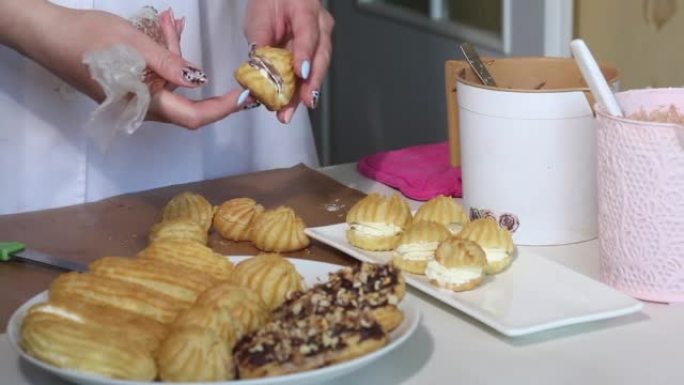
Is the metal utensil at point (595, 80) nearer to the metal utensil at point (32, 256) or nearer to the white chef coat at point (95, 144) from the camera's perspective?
the metal utensil at point (32, 256)

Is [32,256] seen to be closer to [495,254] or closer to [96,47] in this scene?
[96,47]

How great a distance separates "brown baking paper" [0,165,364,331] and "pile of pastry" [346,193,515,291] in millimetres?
47

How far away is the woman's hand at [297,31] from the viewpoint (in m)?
1.22

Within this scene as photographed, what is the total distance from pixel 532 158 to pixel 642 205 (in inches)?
6.3

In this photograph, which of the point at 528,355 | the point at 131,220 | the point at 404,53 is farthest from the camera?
the point at 404,53

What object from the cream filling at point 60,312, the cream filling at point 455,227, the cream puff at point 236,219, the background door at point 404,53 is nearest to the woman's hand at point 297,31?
the cream puff at point 236,219

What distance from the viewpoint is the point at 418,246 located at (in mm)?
988

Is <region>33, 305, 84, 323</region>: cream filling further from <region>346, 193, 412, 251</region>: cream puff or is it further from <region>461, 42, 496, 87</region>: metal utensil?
<region>461, 42, 496, 87</region>: metal utensil

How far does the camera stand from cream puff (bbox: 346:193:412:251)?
105 cm

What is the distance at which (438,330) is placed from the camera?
0.92m

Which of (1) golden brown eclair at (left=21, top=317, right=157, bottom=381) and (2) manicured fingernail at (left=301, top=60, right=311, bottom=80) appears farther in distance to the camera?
(2) manicured fingernail at (left=301, top=60, right=311, bottom=80)

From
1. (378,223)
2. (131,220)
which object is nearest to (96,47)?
(131,220)

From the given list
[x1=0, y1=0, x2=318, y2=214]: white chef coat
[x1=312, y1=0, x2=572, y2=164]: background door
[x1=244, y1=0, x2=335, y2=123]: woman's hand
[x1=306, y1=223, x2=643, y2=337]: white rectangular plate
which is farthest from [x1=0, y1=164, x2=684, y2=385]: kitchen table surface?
[x1=312, y1=0, x2=572, y2=164]: background door

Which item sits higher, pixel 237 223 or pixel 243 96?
pixel 243 96
